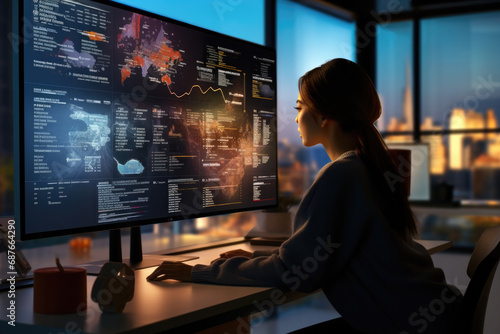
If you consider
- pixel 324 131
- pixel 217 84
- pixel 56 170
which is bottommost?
pixel 56 170

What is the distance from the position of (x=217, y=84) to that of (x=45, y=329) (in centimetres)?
110

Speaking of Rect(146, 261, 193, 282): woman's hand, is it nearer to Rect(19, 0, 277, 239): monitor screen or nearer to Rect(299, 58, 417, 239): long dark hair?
Rect(19, 0, 277, 239): monitor screen

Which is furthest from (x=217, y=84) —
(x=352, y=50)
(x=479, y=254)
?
(x=352, y=50)

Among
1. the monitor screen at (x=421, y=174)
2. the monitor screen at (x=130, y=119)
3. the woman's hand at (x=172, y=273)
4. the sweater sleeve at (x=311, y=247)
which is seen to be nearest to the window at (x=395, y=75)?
the monitor screen at (x=421, y=174)

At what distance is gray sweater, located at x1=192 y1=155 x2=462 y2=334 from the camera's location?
1282 mm

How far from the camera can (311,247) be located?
49.8 inches

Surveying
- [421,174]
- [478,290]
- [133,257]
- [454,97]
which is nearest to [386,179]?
[478,290]

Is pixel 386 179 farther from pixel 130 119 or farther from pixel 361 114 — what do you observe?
pixel 130 119

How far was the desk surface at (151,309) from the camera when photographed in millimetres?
986

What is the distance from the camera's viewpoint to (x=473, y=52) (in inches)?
174

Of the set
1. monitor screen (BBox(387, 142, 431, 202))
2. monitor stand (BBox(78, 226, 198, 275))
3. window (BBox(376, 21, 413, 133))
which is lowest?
monitor stand (BBox(78, 226, 198, 275))

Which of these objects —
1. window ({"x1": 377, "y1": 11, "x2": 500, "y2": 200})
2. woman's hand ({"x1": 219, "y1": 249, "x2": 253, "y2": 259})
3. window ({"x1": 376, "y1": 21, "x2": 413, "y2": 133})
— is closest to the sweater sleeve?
woman's hand ({"x1": 219, "y1": 249, "x2": 253, "y2": 259})

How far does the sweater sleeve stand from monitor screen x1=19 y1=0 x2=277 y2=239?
1.22 ft

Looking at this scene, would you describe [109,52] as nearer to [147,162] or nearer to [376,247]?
[147,162]
